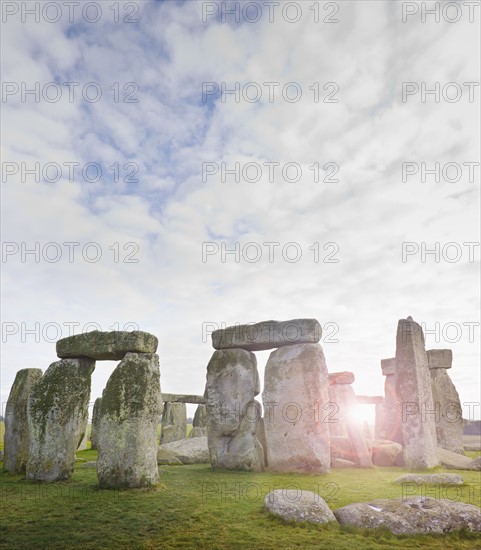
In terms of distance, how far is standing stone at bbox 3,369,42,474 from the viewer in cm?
982

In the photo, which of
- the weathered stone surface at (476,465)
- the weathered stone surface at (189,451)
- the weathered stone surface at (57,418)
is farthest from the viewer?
the weathered stone surface at (189,451)

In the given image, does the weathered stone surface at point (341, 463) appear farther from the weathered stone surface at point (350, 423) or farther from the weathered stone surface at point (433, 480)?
the weathered stone surface at point (433, 480)

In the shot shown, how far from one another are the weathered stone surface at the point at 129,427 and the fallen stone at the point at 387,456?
710cm

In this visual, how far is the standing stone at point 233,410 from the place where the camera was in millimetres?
11055

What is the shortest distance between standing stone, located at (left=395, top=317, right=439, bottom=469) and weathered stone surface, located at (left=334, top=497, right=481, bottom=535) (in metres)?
6.11

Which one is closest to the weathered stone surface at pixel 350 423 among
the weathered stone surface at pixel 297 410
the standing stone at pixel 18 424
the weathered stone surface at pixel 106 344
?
the weathered stone surface at pixel 297 410

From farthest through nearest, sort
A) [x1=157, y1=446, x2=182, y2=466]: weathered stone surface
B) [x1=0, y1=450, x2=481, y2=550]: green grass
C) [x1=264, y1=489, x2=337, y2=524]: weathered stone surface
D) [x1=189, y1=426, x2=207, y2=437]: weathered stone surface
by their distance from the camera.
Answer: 1. [x1=189, y1=426, x2=207, y2=437]: weathered stone surface
2. [x1=157, y1=446, x2=182, y2=466]: weathered stone surface
3. [x1=264, y1=489, x2=337, y2=524]: weathered stone surface
4. [x1=0, y1=450, x2=481, y2=550]: green grass

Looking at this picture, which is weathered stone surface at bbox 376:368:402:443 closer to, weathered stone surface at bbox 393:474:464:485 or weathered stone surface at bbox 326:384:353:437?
weathered stone surface at bbox 326:384:353:437

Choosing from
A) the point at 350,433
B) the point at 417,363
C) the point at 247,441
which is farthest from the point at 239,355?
the point at 417,363

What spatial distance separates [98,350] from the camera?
332 inches

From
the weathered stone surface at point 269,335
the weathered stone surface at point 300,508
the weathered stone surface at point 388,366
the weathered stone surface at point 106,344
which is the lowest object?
the weathered stone surface at point 300,508

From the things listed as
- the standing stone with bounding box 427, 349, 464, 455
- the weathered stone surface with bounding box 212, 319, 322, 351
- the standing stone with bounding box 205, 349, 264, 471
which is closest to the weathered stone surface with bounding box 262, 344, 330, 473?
the weathered stone surface with bounding box 212, 319, 322, 351

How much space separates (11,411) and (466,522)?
9.03m

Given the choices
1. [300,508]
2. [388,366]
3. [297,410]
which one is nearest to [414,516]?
[300,508]
